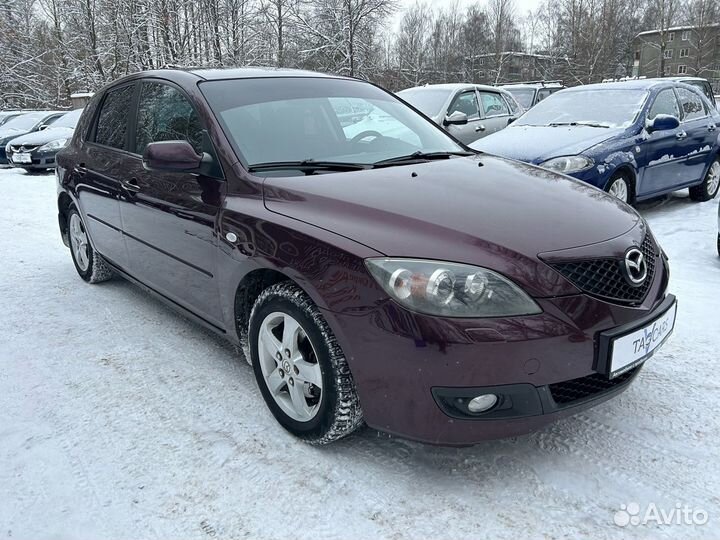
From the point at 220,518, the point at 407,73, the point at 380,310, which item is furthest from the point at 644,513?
the point at 407,73

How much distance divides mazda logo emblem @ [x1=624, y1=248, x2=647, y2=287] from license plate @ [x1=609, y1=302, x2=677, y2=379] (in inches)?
6.8

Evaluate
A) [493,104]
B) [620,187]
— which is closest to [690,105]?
[620,187]

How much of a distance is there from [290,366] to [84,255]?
312 centimetres

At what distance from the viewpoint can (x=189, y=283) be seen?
3.18 m

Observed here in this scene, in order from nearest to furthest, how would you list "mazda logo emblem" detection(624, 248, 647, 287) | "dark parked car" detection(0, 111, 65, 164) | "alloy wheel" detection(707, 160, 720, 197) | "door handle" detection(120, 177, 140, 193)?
"mazda logo emblem" detection(624, 248, 647, 287) < "door handle" detection(120, 177, 140, 193) < "alloy wheel" detection(707, 160, 720, 197) < "dark parked car" detection(0, 111, 65, 164)

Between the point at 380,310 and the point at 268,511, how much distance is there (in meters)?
0.85

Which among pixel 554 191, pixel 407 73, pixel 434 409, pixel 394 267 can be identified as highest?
pixel 407 73

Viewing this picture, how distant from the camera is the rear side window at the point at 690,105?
23.9 ft

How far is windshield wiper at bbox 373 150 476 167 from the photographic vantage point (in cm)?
293

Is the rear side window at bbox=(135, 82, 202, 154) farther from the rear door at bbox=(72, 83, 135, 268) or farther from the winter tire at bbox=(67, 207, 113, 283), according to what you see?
the winter tire at bbox=(67, 207, 113, 283)

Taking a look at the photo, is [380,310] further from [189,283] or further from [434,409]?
[189,283]

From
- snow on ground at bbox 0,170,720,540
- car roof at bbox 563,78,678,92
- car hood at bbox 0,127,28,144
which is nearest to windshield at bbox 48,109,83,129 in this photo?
car hood at bbox 0,127,28,144

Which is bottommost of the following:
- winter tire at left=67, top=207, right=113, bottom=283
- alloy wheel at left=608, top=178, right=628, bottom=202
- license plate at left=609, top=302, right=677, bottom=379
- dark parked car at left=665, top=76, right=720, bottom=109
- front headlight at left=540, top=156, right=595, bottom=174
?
winter tire at left=67, top=207, right=113, bottom=283

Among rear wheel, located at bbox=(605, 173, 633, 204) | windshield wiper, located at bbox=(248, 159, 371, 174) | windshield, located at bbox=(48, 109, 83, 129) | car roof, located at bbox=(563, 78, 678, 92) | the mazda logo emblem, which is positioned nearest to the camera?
the mazda logo emblem
